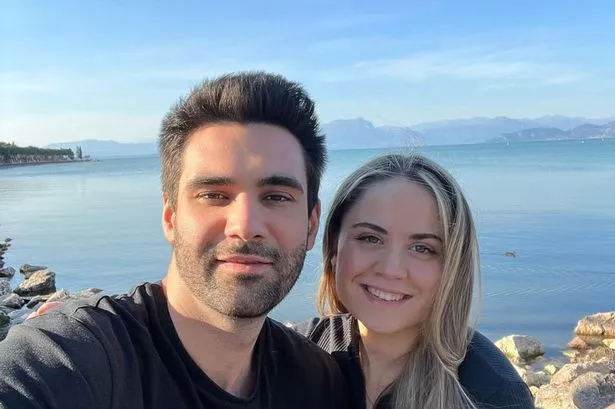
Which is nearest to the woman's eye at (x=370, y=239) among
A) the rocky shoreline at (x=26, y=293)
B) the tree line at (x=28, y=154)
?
the rocky shoreline at (x=26, y=293)

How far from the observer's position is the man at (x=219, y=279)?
7.11 ft

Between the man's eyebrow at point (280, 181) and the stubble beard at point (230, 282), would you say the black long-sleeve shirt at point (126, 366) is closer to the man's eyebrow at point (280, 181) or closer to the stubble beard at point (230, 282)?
the stubble beard at point (230, 282)

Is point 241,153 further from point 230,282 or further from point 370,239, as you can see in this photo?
point 370,239

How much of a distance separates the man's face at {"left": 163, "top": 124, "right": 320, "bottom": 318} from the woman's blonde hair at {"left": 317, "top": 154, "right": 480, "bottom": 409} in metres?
0.89

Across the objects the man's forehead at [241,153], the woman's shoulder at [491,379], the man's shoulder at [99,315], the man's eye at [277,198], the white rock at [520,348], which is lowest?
the white rock at [520,348]

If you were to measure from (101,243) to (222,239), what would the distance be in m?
21.1

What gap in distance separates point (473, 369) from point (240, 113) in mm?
1727

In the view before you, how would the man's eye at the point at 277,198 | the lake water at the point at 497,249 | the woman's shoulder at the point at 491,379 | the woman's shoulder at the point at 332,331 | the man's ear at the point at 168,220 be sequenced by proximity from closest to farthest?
the man's eye at the point at 277,198 < the man's ear at the point at 168,220 < the woman's shoulder at the point at 491,379 < the woman's shoulder at the point at 332,331 < the lake water at the point at 497,249

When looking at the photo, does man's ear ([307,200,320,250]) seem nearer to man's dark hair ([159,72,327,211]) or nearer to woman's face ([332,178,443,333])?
man's dark hair ([159,72,327,211])

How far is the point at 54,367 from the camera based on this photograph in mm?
1897

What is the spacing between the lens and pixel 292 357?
9.27ft

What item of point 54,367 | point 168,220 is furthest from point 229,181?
point 54,367

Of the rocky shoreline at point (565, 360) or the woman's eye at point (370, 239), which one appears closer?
the woman's eye at point (370, 239)

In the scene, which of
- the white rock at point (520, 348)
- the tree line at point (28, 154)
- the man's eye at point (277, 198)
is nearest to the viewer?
the man's eye at point (277, 198)
